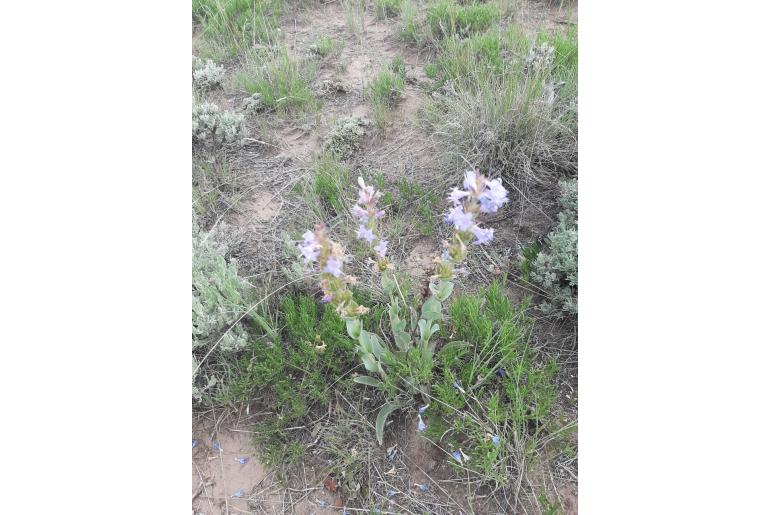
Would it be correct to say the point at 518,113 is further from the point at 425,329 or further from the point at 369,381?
the point at 369,381

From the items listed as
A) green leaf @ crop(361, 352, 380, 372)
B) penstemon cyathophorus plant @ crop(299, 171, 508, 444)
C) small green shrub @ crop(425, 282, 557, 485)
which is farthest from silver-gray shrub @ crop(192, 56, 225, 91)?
green leaf @ crop(361, 352, 380, 372)

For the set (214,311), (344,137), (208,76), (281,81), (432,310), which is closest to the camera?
(432,310)

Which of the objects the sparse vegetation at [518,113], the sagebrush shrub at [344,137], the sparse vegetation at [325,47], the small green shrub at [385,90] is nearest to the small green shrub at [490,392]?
the sparse vegetation at [518,113]

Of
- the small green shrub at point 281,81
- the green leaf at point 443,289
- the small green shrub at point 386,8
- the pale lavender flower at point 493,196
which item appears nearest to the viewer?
the pale lavender flower at point 493,196

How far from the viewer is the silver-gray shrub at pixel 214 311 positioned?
2340mm

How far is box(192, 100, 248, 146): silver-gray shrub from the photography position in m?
3.39

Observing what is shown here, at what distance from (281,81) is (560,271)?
2.35 m

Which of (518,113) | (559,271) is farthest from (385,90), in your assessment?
(559,271)

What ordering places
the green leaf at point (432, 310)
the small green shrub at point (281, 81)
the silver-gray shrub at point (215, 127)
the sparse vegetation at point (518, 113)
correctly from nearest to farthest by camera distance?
the green leaf at point (432, 310), the sparse vegetation at point (518, 113), the silver-gray shrub at point (215, 127), the small green shrub at point (281, 81)

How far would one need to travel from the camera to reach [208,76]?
12.4 feet

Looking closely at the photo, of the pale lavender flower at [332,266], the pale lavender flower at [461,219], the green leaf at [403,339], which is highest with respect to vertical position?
the pale lavender flower at [461,219]

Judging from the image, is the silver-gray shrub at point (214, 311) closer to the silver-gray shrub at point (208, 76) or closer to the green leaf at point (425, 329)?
the green leaf at point (425, 329)

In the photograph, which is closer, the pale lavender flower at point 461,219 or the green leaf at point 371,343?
the pale lavender flower at point 461,219

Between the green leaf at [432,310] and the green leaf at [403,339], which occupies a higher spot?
the green leaf at [432,310]
